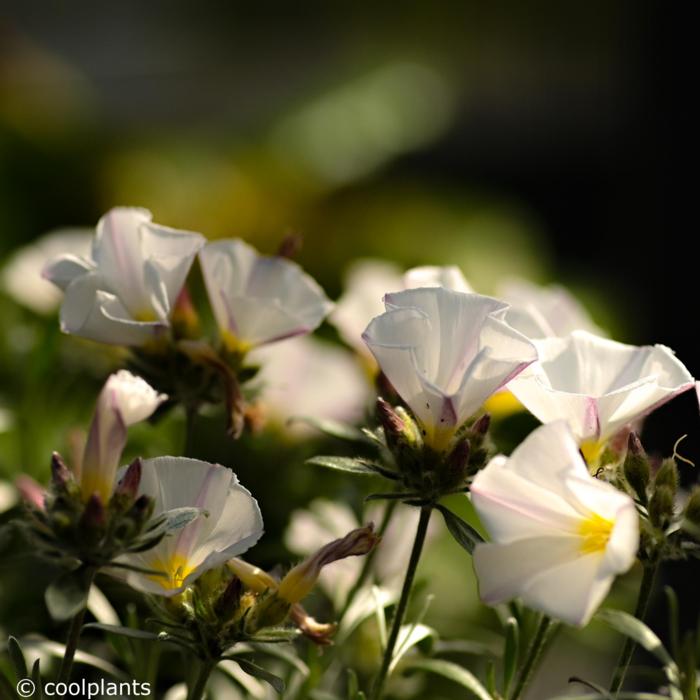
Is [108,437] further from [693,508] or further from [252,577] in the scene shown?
[693,508]

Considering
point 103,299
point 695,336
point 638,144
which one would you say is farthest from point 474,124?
point 103,299

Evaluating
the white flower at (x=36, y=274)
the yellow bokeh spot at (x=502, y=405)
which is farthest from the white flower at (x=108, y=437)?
the white flower at (x=36, y=274)

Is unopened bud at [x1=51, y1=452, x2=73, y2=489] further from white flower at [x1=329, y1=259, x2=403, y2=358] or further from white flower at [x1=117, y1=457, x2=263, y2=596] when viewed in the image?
white flower at [x1=329, y1=259, x2=403, y2=358]

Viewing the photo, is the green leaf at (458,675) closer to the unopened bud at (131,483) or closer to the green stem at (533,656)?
the green stem at (533,656)

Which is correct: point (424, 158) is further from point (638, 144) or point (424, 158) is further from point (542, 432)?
point (542, 432)

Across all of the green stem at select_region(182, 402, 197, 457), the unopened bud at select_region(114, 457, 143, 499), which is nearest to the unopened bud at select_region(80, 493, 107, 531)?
Result: the unopened bud at select_region(114, 457, 143, 499)

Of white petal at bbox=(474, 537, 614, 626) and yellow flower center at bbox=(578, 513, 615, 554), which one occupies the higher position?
yellow flower center at bbox=(578, 513, 615, 554)

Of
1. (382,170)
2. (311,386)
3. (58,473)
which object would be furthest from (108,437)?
(382,170)
